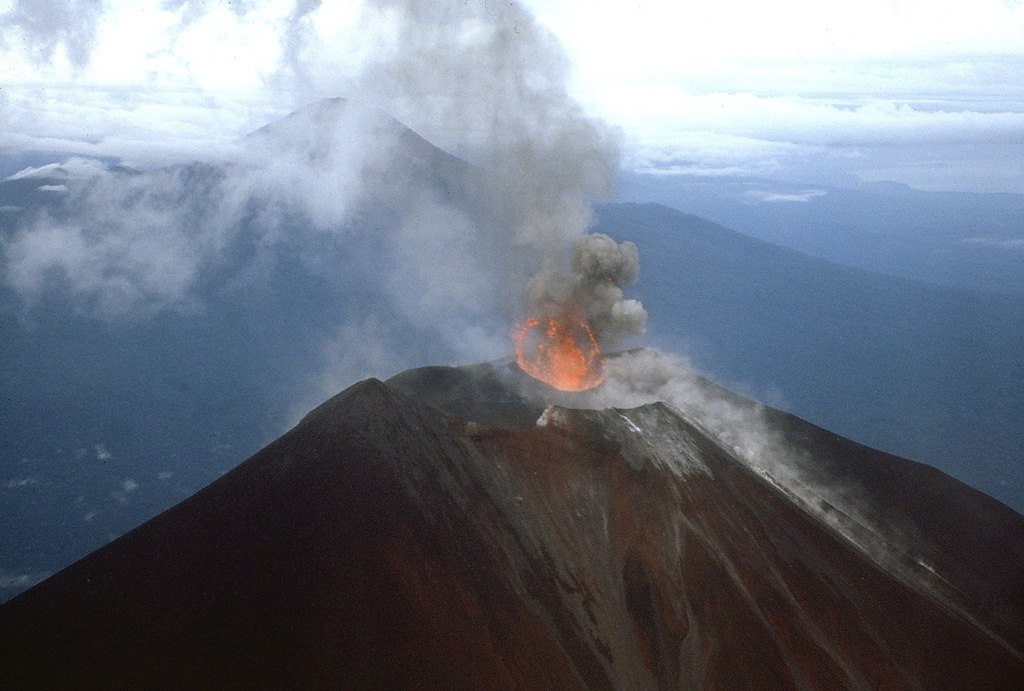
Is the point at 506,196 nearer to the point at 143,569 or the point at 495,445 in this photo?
the point at 495,445

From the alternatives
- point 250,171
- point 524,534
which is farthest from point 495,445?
point 250,171

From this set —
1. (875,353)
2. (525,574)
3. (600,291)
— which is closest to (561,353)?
(600,291)

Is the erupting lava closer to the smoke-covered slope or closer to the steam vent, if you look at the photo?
the steam vent

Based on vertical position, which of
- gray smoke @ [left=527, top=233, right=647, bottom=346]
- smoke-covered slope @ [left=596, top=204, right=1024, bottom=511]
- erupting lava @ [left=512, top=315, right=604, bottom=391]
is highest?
gray smoke @ [left=527, top=233, right=647, bottom=346]

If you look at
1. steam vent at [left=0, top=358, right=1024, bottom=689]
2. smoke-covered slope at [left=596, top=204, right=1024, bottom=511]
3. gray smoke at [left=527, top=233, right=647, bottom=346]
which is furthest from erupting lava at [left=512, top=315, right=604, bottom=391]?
smoke-covered slope at [left=596, top=204, right=1024, bottom=511]

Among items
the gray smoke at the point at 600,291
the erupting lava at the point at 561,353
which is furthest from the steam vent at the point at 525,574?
the gray smoke at the point at 600,291

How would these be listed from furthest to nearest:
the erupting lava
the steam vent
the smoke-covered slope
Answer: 1. the smoke-covered slope
2. the erupting lava
3. the steam vent

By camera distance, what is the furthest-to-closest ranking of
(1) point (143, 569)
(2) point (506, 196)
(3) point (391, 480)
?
(2) point (506, 196) < (3) point (391, 480) < (1) point (143, 569)

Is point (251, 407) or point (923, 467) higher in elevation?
point (923, 467)
